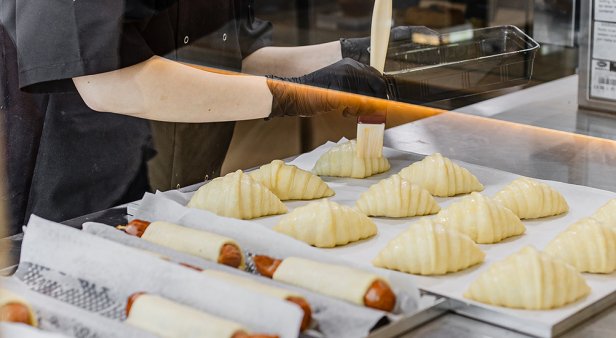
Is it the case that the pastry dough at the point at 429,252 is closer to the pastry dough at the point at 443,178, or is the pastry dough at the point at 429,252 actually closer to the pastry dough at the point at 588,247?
the pastry dough at the point at 588,247

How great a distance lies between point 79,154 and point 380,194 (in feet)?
2.06

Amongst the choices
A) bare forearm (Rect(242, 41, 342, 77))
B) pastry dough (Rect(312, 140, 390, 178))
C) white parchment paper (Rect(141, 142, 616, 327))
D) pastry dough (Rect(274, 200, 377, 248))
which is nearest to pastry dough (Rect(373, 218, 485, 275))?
white parchment paper (Rect(141, 142, 616, 327))

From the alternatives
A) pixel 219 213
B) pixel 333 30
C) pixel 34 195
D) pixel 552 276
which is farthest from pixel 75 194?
pixel 333 30

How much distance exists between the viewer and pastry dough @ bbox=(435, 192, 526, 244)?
170 cm

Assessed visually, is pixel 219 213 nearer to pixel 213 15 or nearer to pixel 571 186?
pixel 213 15

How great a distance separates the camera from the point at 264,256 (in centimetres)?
151

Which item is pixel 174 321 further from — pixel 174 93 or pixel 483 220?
pixel 174 93

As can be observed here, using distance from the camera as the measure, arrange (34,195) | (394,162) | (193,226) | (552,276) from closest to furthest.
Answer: (552,276)
(193,226)
(34,195)
(394,162)

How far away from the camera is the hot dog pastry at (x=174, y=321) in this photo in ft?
4.00

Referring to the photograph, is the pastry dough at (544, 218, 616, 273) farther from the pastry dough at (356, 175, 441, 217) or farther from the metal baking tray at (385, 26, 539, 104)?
the metal baking tray at (385, 26, 539, 104)

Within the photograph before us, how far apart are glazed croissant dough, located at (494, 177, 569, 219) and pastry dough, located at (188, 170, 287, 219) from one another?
466mm

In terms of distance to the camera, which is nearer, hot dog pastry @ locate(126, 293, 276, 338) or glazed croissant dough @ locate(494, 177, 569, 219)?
hot dog pastry @ locate(126, 293, 276, 338)

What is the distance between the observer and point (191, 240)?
1.57 metres

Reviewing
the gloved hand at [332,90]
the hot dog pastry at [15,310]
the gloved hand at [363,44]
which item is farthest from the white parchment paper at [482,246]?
the hot dog pastry at [15,310]
